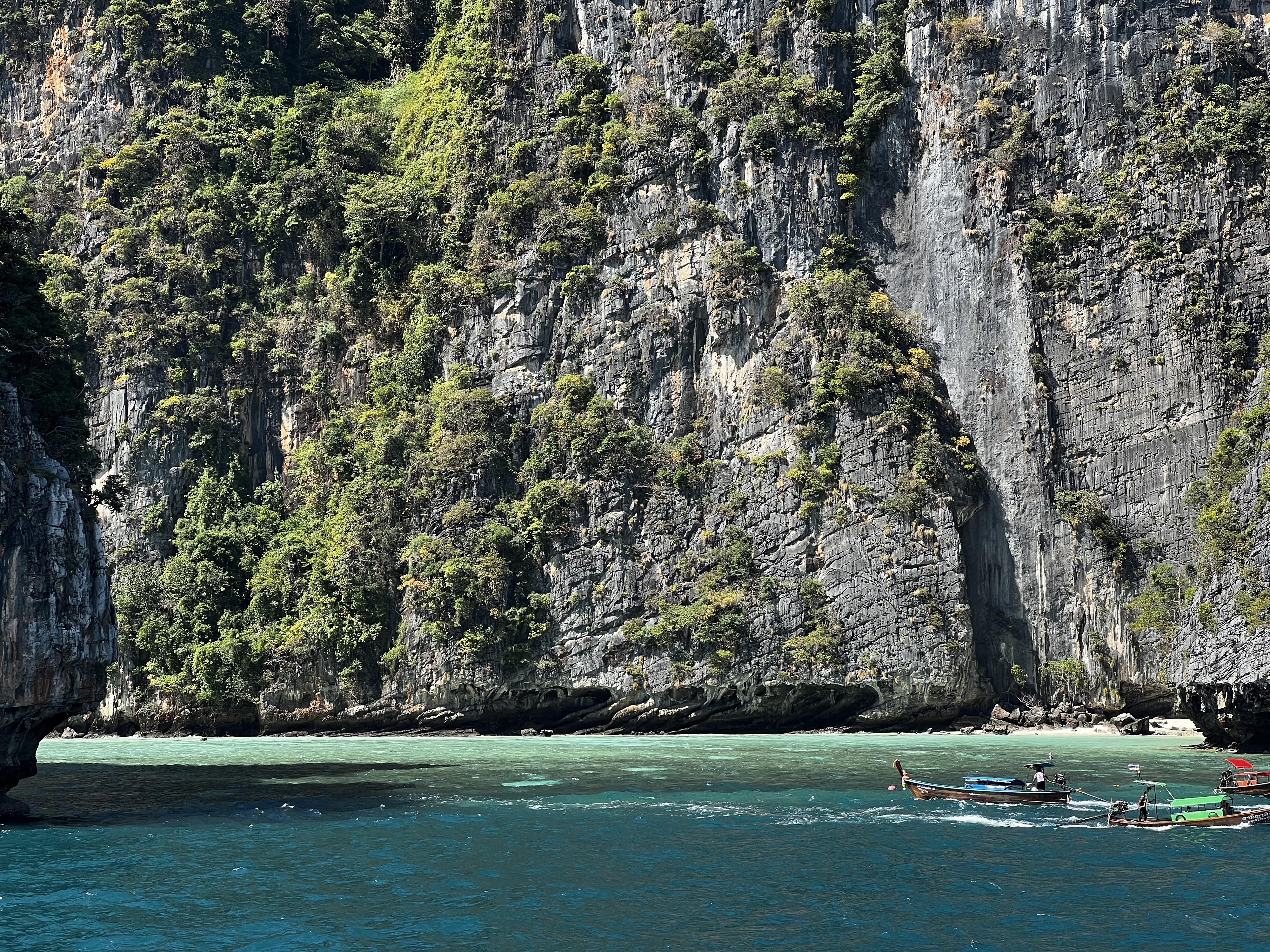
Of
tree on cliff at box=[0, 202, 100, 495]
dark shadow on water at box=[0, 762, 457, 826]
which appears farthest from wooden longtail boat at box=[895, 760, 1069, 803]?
tree on cliff at box=[0, 202, 100, 495]

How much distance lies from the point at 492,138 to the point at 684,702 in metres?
30.3

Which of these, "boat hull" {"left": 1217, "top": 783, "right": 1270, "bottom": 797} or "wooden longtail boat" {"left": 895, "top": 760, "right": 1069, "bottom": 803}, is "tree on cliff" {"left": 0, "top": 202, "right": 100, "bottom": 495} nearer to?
"wooden longtail boat" {"left": 895, "top": 760, "right": 1069, "bottom": 803}

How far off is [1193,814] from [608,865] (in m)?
12.6

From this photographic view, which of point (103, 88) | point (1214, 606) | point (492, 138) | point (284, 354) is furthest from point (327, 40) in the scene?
point (1214, 606)

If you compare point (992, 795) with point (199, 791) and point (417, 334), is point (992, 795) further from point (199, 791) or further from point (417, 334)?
point (417, 334)

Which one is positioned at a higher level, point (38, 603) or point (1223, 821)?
point (38, 603)

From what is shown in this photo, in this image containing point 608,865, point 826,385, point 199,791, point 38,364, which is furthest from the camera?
point 826,385

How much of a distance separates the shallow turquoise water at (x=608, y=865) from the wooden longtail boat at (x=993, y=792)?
0.47 meters

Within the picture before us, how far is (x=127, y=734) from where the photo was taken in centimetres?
5297

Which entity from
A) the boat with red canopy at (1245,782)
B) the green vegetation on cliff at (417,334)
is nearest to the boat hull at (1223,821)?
the boat with red canopy at (1245,782)

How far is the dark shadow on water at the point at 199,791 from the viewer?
26984mm

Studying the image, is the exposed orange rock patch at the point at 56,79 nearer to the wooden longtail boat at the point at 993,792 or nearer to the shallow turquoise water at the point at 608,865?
the shallow turquoise water at the point at 608,865

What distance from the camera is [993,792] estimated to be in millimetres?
27844

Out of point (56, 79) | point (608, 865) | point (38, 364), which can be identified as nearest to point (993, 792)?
point (608, 865)
